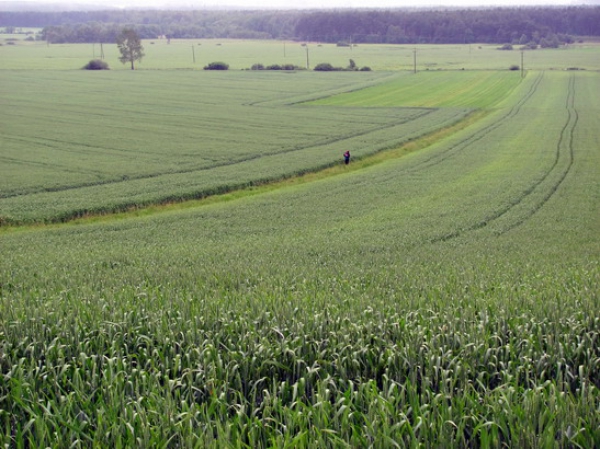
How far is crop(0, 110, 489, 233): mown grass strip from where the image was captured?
34219 mm

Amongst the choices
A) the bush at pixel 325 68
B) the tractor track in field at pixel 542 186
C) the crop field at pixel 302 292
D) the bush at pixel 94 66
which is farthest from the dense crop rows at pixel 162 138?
the bush at pixel 325 68

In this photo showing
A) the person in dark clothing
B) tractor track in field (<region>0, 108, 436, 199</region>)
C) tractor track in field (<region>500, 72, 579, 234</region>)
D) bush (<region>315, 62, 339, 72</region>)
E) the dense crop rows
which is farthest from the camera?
bush (<region>315, 62, 339, 72</region>)

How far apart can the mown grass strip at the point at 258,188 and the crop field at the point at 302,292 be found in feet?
1.09

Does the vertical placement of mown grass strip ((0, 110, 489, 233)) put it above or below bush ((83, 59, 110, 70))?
below

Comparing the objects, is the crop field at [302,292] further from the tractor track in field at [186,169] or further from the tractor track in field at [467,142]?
the tractor track in field at [467,142]

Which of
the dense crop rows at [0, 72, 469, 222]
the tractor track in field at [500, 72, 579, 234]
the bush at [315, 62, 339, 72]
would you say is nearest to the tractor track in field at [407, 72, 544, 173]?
the dense crop rows at [0, 72, 469, 222]

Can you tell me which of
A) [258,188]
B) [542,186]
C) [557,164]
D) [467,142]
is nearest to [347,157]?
[258,188]

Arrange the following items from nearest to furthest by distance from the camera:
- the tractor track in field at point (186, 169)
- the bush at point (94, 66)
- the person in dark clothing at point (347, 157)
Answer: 1. the tractor track in field at point (186, 169)
2. the person in dark clothing at point (347, 157)
3. the bush at point (94, 66)

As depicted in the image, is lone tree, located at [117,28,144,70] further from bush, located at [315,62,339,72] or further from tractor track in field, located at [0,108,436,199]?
tractor track in field, located at [0,108,436,199]

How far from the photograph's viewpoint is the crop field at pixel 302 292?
291 inches

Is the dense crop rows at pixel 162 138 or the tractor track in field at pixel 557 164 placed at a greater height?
the dense crop rows at pixel 162 138

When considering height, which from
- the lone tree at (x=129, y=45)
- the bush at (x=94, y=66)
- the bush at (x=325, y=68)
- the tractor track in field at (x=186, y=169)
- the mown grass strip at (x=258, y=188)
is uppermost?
the lone tree at (x=129, y=45)

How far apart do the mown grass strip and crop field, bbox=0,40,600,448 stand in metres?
0.33

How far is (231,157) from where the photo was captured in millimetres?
51812
